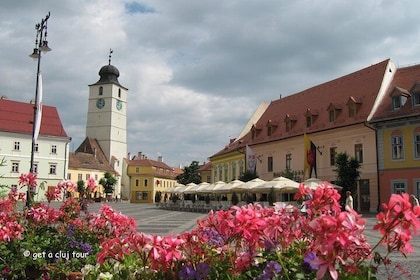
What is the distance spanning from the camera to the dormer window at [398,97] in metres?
27.9

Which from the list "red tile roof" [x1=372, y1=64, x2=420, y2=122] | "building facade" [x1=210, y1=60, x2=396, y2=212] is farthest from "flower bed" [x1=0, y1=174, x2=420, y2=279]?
"building facade" [x1=210, y1=60, x2=396, y2=212]

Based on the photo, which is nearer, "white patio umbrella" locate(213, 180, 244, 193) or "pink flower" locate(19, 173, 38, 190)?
"pink flower" locate(19, 173, 38, 190)

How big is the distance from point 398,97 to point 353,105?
372cm

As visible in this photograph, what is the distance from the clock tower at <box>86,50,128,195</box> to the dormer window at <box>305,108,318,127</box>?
189 ft

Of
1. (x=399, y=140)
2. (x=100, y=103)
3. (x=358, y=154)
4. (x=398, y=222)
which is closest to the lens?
(x=398, y=222)

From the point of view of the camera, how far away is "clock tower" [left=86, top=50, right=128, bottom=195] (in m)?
88.9

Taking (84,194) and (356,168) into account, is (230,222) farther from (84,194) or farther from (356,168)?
(356,168)

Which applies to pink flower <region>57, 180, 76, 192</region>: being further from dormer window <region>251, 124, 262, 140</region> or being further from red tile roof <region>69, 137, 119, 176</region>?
red tile roof <region>69, 137, 119, 176</region>

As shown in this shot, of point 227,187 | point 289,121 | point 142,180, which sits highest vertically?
point 289,121

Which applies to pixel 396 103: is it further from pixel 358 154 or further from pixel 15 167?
pixel 15 167

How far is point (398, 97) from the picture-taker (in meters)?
28.2

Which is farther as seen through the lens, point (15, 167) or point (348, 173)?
point (15, 167)

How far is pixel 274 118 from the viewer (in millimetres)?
42938

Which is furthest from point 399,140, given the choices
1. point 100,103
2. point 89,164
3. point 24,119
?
point 100,103
